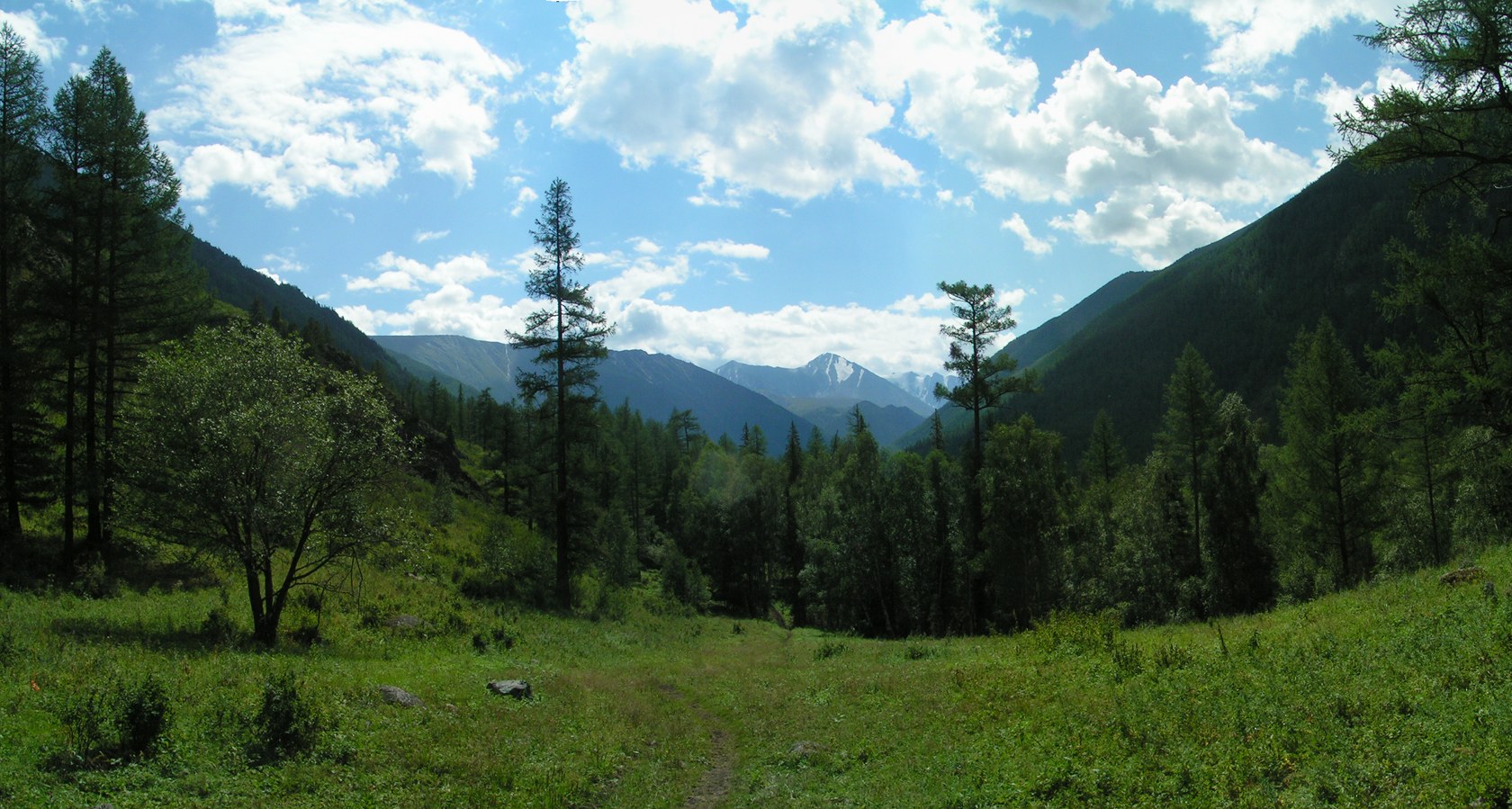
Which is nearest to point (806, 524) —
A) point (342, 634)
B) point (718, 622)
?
point (718, 622)

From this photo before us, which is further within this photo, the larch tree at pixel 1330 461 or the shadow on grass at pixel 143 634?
the larch tree at pixel 1330 461

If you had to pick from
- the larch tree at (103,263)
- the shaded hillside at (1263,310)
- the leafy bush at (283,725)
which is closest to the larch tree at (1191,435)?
the leafy bush at (283,725)

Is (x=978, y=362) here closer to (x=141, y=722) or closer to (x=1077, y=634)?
(x=1077, y=634)

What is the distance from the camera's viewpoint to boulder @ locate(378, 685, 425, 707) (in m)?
12.9

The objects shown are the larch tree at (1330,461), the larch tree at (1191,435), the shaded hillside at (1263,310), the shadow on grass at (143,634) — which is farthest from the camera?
the shaded hillside at (1263,310)

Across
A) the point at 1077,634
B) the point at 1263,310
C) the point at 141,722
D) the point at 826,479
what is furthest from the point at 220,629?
the point at 1263,310

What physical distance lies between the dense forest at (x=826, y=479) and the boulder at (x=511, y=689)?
5.75 m

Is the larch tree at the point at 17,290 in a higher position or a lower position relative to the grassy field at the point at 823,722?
higher

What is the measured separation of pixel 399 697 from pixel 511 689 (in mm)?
2543

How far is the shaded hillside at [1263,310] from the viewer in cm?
15338

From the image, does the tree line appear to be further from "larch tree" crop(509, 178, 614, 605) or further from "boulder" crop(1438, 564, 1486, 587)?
"boulder" crop(1438, 564, 1486, 587)

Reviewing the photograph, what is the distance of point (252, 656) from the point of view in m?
14.8

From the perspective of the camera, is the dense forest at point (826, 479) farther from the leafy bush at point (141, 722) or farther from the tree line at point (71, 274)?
the leafy bush at point (141, 722)

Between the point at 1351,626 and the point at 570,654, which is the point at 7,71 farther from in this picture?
the point at 1351,626
